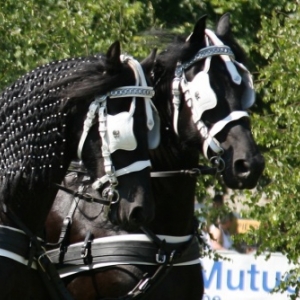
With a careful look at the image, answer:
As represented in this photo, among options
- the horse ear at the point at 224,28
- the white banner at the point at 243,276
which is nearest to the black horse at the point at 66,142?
the horse ear at the point at 224,28

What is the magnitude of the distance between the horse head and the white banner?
4782mm

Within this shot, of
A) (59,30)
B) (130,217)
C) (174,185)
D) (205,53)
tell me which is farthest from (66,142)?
(59,30)

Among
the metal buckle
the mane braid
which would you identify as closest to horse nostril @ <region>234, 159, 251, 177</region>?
the metal buckle

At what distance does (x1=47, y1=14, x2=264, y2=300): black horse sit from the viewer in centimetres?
593

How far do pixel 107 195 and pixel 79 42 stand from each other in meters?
3.00

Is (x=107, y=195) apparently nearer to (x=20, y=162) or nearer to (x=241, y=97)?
(x=20, y=162)

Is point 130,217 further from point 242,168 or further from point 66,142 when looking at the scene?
point 242,168

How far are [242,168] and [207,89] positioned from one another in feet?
1.60

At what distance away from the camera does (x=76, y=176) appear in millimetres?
6180

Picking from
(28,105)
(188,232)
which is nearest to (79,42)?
(188,232)

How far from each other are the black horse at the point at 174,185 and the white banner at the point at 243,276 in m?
4.61

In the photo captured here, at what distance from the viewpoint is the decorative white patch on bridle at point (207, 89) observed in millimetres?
5902

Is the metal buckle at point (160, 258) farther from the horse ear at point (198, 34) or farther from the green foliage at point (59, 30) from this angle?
the green foliage at point (59, 30)

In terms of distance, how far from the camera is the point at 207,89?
5.95 metres
